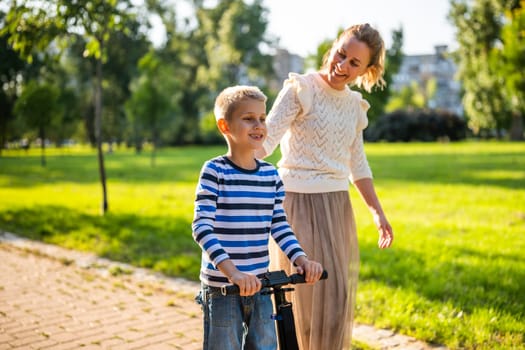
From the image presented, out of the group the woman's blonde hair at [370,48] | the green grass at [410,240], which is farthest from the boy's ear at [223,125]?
the green grass at [410,240]

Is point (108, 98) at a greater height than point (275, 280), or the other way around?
point (108, 98)

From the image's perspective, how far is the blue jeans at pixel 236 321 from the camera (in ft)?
8.03

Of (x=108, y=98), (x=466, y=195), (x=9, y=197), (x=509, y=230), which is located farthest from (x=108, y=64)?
(x=509, y=230)

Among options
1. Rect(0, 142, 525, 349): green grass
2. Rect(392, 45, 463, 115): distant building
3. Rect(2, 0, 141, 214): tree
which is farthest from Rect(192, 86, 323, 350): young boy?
Rect(392, 45, 463, 115): distant building

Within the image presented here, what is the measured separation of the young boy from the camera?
2.37 metres

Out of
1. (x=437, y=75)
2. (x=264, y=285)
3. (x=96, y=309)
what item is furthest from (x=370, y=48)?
(x=437, y=75)

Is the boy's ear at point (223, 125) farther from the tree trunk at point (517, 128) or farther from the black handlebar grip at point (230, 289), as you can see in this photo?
the tree trunk at point (517, 128)

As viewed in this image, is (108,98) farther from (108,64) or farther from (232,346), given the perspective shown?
(232,346)

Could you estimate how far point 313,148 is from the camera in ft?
10.0

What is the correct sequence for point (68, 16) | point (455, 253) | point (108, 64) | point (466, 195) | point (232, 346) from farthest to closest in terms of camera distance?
point (108, 64) < point (466, 195) < point (68, 16) < point (455, 253) < point (232, 346)

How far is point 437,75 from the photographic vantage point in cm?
13125

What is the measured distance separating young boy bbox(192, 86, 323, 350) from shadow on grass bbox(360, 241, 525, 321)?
2.81 m

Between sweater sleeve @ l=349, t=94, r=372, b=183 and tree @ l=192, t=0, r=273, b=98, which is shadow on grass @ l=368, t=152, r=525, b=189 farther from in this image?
tree @ l=192, t=0, r=273, b=98

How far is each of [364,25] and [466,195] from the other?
33.5 feet
